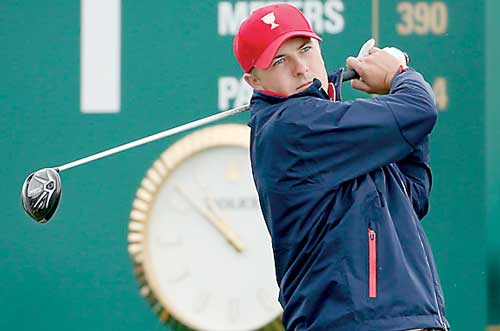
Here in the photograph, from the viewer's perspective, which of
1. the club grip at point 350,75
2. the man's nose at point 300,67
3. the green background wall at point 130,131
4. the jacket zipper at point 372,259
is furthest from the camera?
the green background wall at point 130,131

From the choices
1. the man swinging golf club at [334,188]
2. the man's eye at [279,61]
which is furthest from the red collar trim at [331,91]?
the man's eye at [279,61]

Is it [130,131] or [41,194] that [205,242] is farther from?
[41,194]

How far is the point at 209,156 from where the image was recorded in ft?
11.4

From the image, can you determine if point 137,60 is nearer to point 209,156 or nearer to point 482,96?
point 209,156

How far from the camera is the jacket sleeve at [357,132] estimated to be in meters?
2.23

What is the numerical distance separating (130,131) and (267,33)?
1.19m

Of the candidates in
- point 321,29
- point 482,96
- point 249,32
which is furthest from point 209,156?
point 249,32

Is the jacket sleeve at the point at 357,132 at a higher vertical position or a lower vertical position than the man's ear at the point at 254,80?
lower

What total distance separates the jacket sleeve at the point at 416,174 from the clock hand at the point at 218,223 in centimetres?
103

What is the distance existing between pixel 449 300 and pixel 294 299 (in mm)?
1247

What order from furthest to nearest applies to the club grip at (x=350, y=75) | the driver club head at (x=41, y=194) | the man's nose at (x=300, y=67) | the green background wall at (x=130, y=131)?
the green background wall at (x=130, y=131), the driver club head at (x=41, y=194), the club grip at (x=350, y=75), the man's nose at (x=300, y=67)

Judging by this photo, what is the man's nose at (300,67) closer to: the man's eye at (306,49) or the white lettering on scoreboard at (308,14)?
the man's eye at (306,49)

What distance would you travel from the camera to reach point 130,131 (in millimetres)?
3434

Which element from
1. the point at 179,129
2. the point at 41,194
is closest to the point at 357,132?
the point at 179,129
